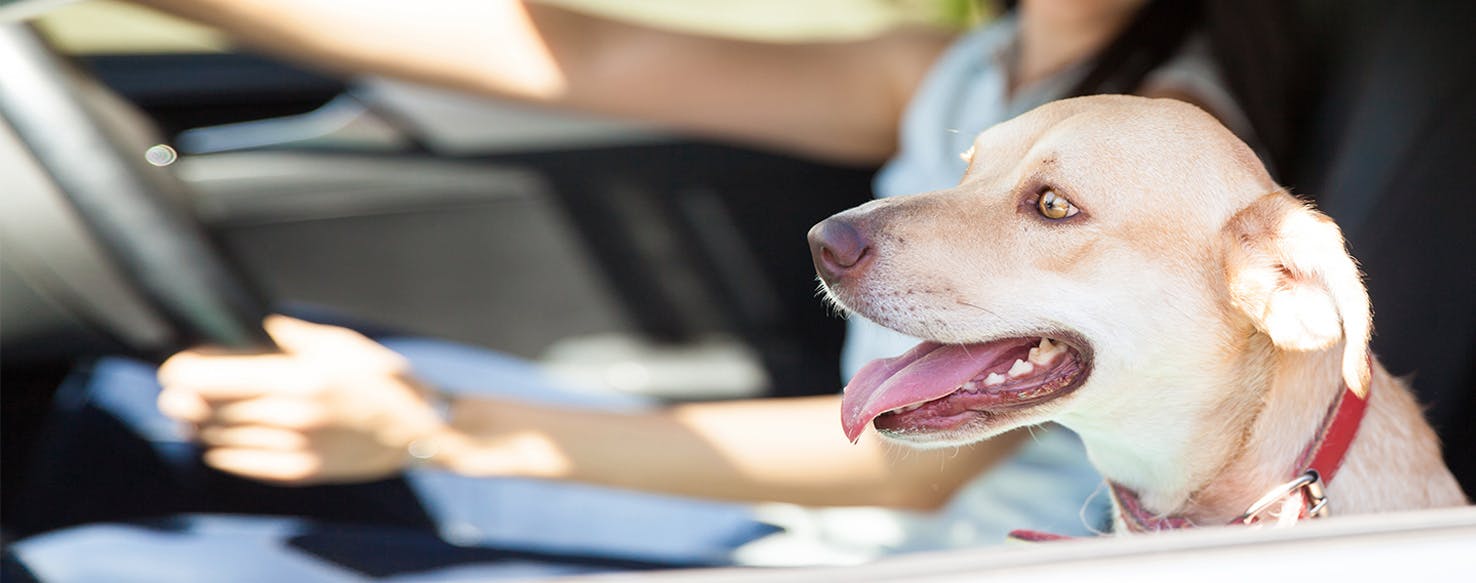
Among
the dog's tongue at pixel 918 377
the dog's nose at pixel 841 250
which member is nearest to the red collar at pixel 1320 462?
the dog's tongue at pixel 918 377

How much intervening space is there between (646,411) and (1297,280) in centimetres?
129

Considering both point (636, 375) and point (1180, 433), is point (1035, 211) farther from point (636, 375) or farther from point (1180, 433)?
point (636, 375)

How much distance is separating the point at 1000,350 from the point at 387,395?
1130mm

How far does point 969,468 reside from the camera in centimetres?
187

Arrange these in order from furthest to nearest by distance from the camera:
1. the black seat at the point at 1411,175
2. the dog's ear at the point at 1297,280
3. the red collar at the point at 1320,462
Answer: the black seat at the point at 1411,175 < the red collar at the point at 1320,462 < the dog's ear at the point at 1297,280

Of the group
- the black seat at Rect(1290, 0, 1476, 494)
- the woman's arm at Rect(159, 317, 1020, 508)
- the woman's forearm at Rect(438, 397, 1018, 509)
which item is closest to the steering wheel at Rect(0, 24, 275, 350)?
the woman's arm at Rect(159, 317, 1020, 508)

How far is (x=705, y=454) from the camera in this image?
80.1 inches

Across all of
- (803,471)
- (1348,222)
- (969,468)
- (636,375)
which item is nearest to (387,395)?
(803,471)

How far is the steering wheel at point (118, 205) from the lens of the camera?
72.9 inches

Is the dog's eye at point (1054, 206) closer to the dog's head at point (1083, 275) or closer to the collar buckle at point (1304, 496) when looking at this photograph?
the dog's head at point (1083, 275)

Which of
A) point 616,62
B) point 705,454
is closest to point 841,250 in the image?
point 705,454

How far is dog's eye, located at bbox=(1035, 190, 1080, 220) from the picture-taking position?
127 cm

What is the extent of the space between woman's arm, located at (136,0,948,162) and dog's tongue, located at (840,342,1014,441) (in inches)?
52.3

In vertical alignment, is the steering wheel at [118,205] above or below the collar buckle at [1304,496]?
above
